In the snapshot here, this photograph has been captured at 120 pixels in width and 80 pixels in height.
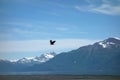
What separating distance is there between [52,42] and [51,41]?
37 cm

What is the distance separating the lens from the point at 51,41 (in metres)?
65.5

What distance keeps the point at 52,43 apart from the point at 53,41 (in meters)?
1.05

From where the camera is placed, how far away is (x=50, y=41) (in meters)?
65.7

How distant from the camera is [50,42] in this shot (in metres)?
64.7

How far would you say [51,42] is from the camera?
64.9m

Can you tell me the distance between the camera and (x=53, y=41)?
65625 millimetres

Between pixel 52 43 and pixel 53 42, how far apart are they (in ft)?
3.22

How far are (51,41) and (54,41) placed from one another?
79 cm

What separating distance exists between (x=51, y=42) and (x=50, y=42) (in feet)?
0.93

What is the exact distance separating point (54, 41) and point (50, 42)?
1.53m

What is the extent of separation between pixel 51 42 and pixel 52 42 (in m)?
0.48

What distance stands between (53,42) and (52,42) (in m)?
0.38

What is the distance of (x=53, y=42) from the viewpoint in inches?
2584

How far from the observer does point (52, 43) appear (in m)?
64.7
